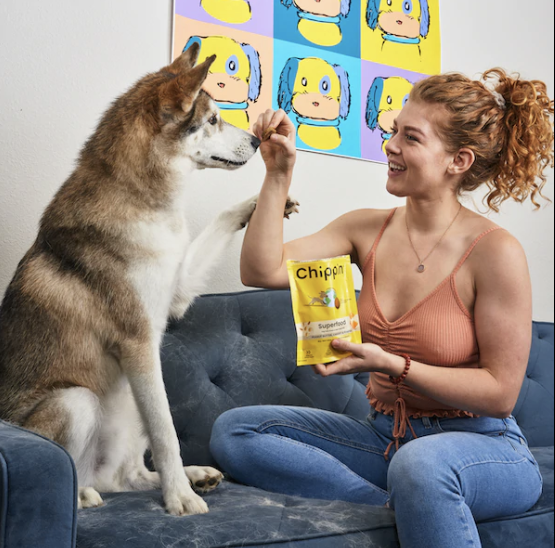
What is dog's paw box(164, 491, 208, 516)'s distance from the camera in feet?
4.05

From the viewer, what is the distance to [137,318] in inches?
54.8

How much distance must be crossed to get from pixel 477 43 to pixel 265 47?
1.08 m

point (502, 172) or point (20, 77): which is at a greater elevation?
point (20, 77)

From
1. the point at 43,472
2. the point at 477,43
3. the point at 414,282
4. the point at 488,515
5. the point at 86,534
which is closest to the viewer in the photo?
the point at 43,472

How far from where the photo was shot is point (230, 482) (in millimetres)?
1512

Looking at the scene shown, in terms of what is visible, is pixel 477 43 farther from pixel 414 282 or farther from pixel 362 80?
pixel 414 282

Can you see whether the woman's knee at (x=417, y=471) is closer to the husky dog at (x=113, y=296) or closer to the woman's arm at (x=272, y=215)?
the husky dog at (x=113, y=296)

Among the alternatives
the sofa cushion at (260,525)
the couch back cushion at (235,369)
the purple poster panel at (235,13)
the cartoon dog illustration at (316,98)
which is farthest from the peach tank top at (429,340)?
the purple poster panel at (235,13)

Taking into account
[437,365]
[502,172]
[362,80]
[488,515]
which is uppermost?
[362,80]

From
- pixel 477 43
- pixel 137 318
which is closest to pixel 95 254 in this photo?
Answer: pixel 137 318

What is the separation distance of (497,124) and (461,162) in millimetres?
129

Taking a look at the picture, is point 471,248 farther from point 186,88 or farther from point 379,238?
point 186,88

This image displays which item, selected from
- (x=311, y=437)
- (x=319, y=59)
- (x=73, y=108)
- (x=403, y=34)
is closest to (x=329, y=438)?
(x=311, y=437)

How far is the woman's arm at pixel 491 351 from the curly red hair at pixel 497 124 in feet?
0.72
